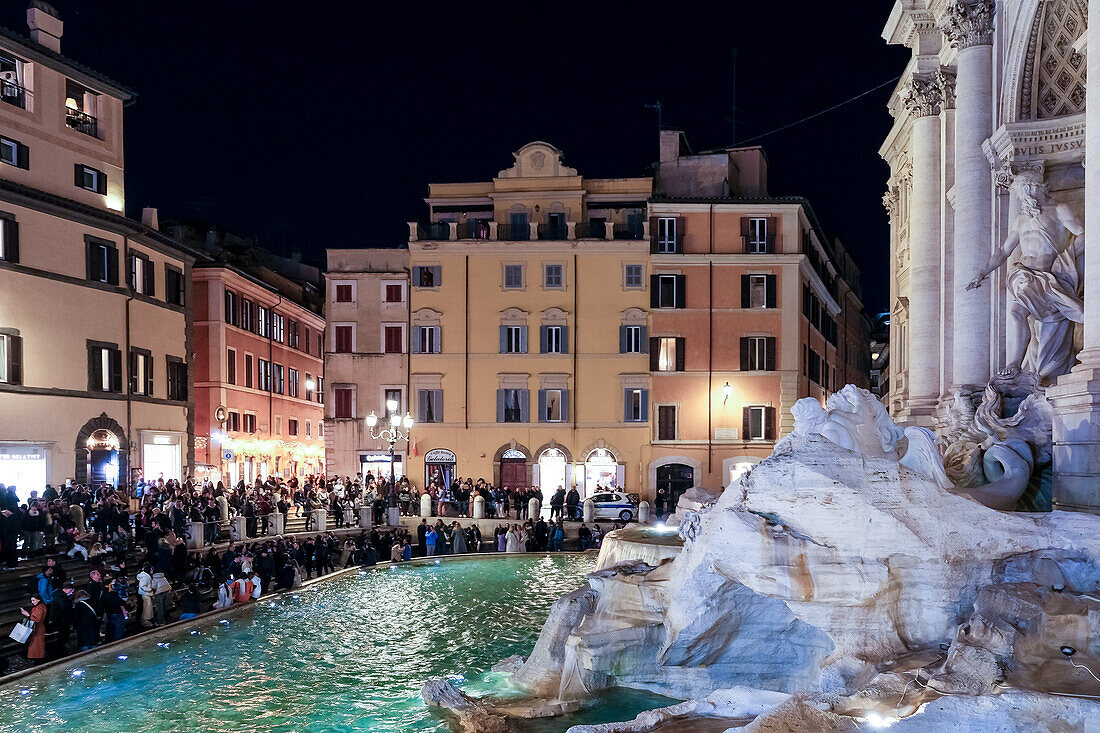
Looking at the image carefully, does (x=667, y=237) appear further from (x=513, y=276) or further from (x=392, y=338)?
(x=392, y=338)

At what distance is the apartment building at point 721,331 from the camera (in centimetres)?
3809

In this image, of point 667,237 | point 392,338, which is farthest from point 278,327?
point 667,237

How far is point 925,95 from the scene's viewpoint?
18844 millimetres

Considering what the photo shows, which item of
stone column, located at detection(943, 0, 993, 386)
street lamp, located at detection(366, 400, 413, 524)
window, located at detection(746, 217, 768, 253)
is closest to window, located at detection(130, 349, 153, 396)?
street lamp, located at detection(366, 400, 413, 524)

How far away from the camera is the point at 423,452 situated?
1529 inches

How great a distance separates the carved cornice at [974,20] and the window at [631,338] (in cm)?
2363

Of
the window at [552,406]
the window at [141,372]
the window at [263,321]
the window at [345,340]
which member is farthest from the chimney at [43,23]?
the window at [552,406]

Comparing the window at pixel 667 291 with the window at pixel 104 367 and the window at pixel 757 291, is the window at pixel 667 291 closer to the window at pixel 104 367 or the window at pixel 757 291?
the window at pixel 757 291

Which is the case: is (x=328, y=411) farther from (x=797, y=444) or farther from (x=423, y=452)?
(x=797, y=444)

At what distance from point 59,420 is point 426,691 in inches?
845

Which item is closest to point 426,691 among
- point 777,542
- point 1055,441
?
point 777,542

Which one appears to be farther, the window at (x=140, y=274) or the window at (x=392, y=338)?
the window at (x=392, y=338)

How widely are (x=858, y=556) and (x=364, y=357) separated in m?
34.2

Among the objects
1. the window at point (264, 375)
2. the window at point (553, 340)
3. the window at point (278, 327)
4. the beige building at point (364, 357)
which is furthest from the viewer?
the window at point (278, 327)
